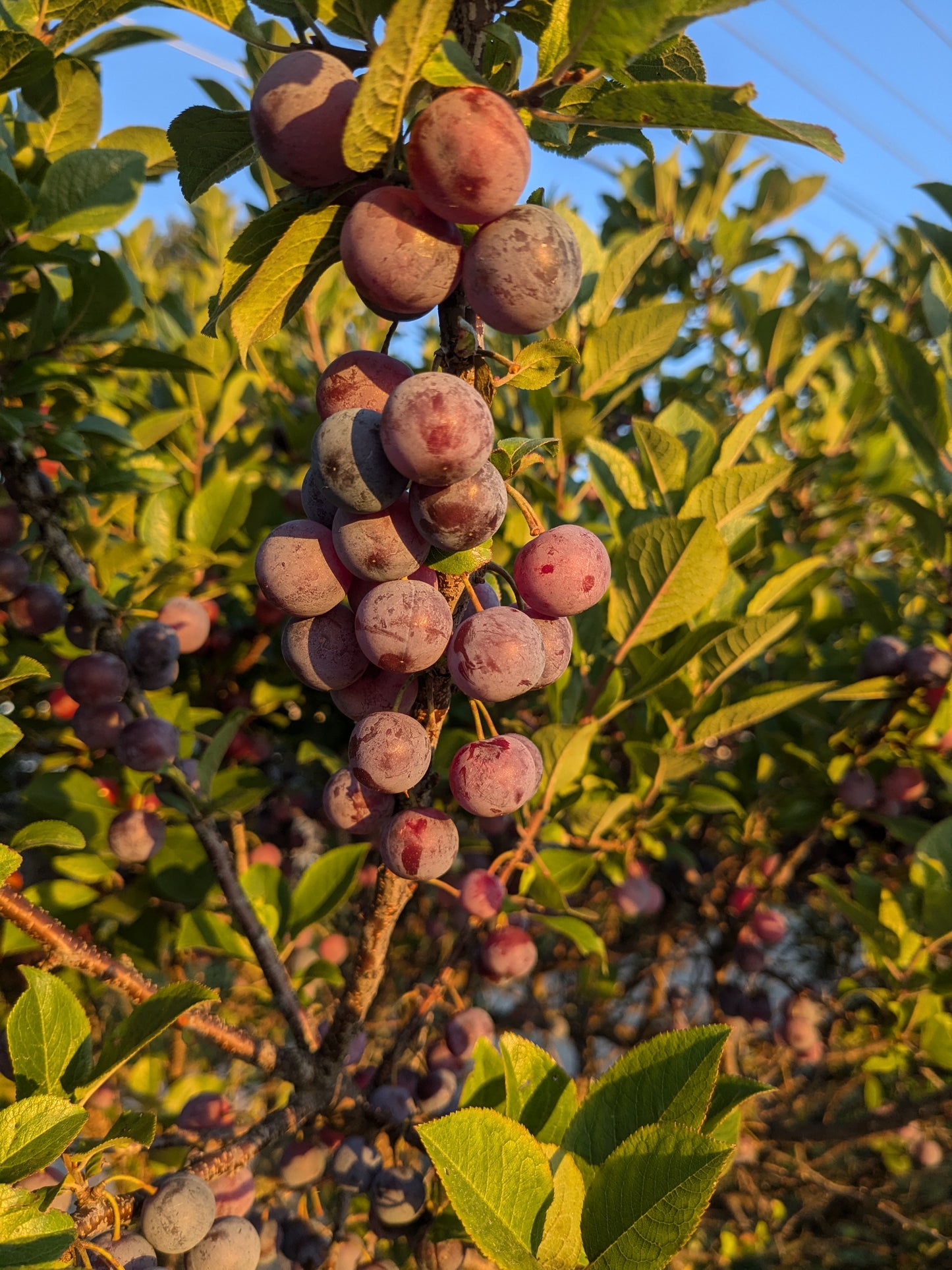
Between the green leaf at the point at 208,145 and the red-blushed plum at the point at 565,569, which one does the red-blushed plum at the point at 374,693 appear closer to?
the red-blushed plum at the point at 565,569

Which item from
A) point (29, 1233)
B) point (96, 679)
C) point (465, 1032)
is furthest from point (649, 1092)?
point (465, 1032)

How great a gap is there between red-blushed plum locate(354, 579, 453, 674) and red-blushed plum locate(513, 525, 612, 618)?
0.11 meters

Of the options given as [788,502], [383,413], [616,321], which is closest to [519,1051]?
[383,413]

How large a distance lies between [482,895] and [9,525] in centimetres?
98

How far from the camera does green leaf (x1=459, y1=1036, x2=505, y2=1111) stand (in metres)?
0.97

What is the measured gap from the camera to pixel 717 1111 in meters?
0.77

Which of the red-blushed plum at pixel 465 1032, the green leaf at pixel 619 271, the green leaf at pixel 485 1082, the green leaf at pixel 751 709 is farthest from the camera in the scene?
the red-blushed plum at pixel 465 1032

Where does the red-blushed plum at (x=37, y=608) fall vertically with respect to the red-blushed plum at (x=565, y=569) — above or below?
below

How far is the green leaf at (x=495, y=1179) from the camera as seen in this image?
23.6 inches

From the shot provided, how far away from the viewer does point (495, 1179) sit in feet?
2.05

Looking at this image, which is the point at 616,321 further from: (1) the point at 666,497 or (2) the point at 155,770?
(2) the point at 155,770

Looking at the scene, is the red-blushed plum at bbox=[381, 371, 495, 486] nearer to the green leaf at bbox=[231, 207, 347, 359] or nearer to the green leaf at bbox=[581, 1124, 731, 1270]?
the green leaf at bbox=[231, 207, 347, 359]

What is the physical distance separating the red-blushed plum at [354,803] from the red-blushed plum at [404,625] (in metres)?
0.24

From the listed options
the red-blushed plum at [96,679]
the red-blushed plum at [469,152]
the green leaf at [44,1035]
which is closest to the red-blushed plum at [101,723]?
the red-blushed plum at [96,679]
